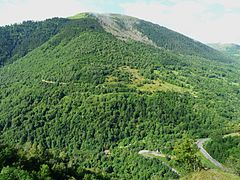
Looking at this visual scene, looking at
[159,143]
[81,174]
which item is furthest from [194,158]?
[159,143]

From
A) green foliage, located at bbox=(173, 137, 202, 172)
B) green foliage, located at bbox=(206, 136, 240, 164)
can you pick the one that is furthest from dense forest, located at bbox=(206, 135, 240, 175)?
green foliage, located at bbox=(173, 137, 202, 172)

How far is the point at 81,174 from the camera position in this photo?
342 feet

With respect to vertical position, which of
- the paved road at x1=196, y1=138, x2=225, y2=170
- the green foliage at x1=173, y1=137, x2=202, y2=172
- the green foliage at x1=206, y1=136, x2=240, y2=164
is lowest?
the paved road at x1=196, y1=138, x2=225, y2=170

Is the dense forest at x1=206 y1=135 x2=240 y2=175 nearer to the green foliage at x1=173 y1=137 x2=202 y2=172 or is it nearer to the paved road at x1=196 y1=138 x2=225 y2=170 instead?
the paved road at x1=196 y1=138 x2=225 y2=170

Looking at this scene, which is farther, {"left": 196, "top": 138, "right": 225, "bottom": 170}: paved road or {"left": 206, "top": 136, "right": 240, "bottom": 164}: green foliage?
{"left": 206, "top": 136, "right": 240, "bottom": 164}: green foliage

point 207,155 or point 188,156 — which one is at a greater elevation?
point 188,156

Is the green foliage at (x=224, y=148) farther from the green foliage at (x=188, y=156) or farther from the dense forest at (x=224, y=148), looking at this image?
the green foliage at (x=188, y=156)

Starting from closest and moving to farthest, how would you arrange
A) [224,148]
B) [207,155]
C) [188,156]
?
[188,156] → [224,148] → [207,155]

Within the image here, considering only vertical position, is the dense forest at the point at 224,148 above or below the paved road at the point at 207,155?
above

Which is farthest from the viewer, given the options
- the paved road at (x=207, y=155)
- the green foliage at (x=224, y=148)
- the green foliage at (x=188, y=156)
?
the green foliage at (x=224, y=148)

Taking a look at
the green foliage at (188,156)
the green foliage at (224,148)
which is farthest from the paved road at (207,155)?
the green foliage at (188,156)

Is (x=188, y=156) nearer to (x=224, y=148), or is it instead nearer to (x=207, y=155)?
(x=207, y=155)

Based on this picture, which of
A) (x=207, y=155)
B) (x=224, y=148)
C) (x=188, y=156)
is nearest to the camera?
(x=188, y=156)

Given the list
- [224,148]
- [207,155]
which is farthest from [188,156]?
[224,148]
